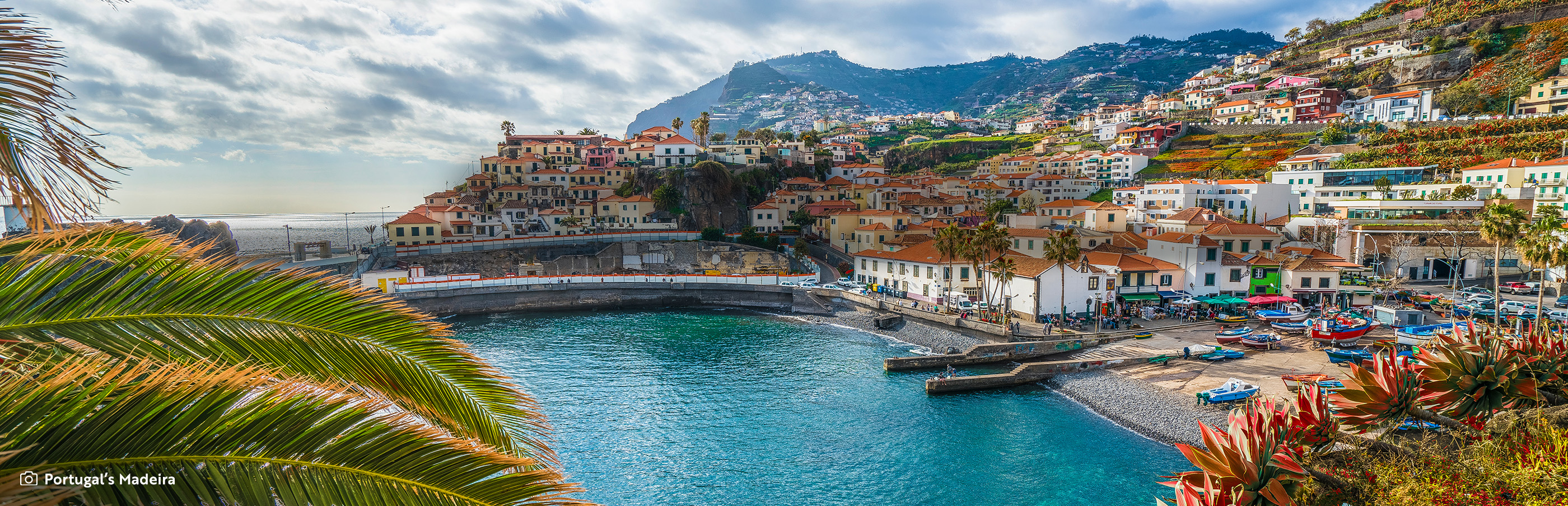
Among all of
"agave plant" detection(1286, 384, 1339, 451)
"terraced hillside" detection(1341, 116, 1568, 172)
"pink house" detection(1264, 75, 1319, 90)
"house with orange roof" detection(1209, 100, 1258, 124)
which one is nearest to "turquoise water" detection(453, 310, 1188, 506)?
"agave plant" detection(1286, 384, 1339, 451)

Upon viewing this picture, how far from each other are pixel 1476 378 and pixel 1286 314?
35.0 m

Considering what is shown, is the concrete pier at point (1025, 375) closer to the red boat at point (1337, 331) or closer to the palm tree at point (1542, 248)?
the red boat at point (1337, 331)

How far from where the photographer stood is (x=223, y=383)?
203cm

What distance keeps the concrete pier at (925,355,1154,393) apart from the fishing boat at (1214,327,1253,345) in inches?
186

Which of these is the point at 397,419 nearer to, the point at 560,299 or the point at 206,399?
the point at 206,399

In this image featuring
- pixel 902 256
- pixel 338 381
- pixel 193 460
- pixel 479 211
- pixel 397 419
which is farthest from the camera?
pixel 479 211

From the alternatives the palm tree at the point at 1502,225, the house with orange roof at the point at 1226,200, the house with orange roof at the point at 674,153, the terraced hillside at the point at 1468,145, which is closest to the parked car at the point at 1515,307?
the palm tree at the point at 1502,225

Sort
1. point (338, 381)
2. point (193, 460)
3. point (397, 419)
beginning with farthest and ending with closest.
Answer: point (338, 381), point (397, 419), point (193, 460)

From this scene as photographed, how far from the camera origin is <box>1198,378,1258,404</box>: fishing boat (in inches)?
931

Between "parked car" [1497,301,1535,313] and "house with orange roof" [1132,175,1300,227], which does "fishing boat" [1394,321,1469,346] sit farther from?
"house with orange roof" [1132,175,1300,227]

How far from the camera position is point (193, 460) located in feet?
6.20

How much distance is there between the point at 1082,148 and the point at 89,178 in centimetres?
10954

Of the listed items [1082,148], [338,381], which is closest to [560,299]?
[338,381]

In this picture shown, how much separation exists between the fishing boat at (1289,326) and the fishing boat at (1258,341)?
316 cm
